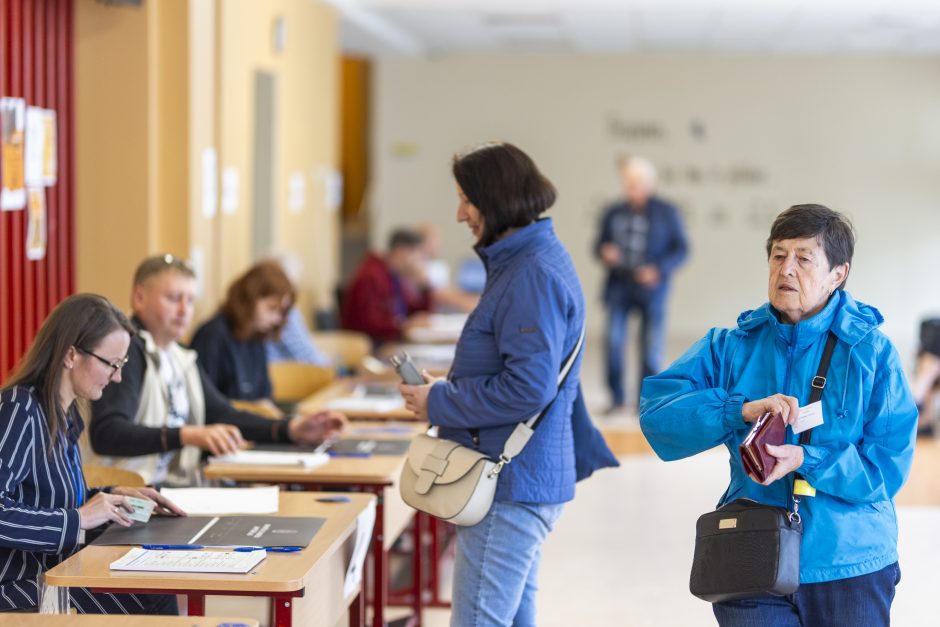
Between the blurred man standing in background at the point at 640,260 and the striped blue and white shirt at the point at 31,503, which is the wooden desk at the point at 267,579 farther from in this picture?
the blurred man standing in background at the point at 640,260

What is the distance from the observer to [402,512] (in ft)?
14.6

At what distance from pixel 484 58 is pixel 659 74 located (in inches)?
82.1

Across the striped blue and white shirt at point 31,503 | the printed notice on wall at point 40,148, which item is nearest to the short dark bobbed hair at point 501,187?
the striped blue and white shirt at point 31,503

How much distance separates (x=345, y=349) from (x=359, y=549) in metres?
4.24

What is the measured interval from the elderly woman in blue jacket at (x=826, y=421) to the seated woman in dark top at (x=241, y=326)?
2826 mm

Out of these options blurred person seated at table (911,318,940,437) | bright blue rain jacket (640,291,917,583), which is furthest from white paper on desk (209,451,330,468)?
blurred person seated at table (911,318,940,437)

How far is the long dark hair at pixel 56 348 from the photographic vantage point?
2.98 metres

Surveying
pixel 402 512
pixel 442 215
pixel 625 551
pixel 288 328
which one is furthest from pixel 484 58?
pixel 402 512

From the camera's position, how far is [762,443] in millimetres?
2469

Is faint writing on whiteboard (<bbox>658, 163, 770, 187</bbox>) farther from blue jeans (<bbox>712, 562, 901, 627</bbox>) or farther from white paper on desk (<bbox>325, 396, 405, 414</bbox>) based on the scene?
blue jeans (<bbox>712, 562, 901, 627</bbox>)

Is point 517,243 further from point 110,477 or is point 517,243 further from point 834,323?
point 110,477

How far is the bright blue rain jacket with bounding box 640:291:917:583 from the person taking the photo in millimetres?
2553

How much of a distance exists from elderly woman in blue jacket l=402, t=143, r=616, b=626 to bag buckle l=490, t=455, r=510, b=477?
0.02 metres

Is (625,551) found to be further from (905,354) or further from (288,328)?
(905,354)
